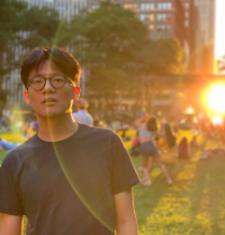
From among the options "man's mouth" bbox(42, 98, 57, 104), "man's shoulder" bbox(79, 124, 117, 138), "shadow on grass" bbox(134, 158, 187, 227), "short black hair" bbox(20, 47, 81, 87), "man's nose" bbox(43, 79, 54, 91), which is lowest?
"shadow on grass" bbox(134, 158, 187, 227)

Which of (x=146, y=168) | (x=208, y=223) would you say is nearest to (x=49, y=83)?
(x=208, y=223)

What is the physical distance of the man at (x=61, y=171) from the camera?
289cm

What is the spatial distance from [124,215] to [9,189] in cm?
47

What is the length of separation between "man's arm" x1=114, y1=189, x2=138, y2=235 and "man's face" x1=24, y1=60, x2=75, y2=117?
1.36ft

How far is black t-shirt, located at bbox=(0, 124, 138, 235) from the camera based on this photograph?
289cm

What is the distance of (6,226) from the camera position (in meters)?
3.07

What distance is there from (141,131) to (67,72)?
13.8 m

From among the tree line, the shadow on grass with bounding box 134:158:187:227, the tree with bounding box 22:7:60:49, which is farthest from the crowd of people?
the tree with bounding box 22:7:60:49

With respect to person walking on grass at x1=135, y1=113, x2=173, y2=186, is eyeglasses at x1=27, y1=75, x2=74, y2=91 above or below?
above

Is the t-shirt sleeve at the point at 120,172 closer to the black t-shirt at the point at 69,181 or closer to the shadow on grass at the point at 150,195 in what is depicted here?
the black t-shirt at the point at 69,181

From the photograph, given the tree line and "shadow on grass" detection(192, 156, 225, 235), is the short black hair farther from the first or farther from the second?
the tree line

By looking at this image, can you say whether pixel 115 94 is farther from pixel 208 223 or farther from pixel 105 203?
pixel 105 203

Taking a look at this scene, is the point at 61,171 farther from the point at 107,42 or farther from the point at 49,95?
the point at 107,42

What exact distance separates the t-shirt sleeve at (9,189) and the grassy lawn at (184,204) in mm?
7030
